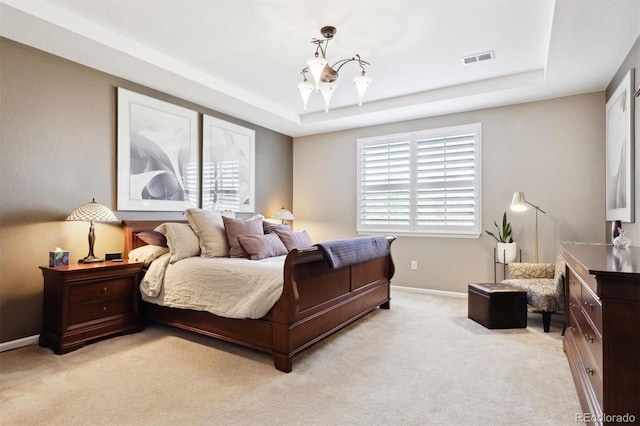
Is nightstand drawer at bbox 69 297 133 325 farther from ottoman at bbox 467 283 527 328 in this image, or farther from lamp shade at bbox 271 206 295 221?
ottoman at bbox 467 283 527 328

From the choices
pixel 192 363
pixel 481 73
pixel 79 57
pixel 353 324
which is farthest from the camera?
pixel 481 73

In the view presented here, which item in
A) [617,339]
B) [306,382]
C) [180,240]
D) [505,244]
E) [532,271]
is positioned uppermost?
[180,240]

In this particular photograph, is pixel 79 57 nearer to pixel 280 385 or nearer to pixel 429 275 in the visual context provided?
pixel 280 385

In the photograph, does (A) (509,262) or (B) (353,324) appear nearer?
(B) (353,324)

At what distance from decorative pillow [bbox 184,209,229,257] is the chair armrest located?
3.15 m

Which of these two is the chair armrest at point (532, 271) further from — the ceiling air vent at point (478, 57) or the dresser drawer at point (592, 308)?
the ceiling air vent at point (478, 57)

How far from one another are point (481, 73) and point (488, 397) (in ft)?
10.7

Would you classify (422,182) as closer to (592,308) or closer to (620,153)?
(620,153)

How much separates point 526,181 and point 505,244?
0.84m

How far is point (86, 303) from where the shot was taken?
2.94 meters

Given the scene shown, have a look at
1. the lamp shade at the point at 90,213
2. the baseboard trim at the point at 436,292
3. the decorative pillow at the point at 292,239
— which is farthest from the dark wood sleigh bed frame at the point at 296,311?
the baseboard trim at the point at 436,292

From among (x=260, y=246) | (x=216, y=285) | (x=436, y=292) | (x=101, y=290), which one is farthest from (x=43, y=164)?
(x=436, y=292)

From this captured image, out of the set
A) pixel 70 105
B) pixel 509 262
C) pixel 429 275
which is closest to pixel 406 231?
pixel 429 275

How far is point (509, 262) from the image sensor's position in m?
4.21
